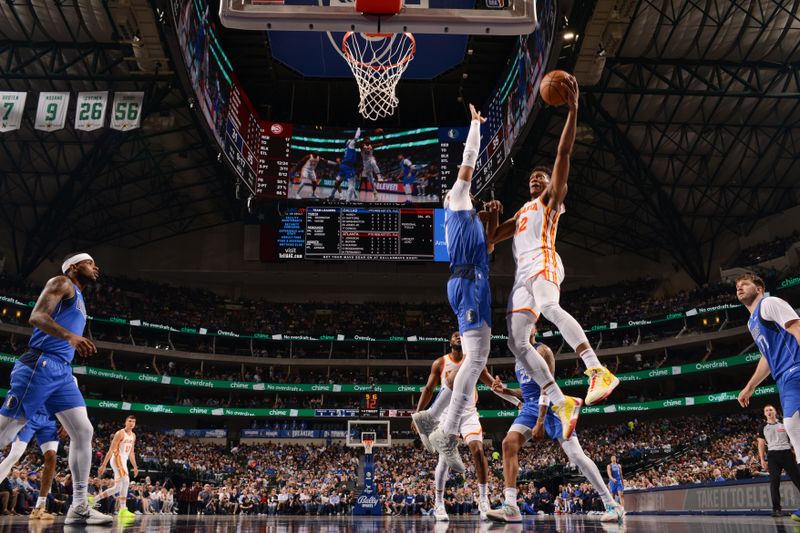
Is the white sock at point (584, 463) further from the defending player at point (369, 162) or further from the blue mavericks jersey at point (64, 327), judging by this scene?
the defending player at point (369, 162)

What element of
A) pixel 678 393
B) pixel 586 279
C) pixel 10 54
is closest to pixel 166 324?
pixel 10 54

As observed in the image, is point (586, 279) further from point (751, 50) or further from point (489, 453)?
point (751, 50)

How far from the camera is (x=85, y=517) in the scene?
5.71 meters

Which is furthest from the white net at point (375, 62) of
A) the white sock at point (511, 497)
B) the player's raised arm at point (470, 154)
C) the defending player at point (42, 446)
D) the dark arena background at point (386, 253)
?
the white sock at point (511, 497)

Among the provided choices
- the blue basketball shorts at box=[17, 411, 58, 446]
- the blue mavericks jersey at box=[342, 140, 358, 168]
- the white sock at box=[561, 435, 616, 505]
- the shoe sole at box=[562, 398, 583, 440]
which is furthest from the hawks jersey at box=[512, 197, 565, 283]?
the blue mavericks jersey at box=[342, 140, 358, 168]

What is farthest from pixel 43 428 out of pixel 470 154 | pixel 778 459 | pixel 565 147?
pixel 778 459

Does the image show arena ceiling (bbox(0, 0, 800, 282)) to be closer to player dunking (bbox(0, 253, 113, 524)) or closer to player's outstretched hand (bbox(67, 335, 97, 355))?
player dunking (bbox(0, 253, 113, 524))

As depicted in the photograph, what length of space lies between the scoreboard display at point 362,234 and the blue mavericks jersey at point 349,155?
6.22ft

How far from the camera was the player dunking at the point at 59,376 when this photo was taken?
17.2ft

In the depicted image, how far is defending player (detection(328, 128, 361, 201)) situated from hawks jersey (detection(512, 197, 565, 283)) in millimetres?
20526

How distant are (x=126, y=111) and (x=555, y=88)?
18.1 m

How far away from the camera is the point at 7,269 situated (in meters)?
33.4

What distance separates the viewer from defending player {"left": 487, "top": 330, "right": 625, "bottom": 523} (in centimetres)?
576

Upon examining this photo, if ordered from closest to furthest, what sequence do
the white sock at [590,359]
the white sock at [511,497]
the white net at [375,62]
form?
the white sock at [590,359]
the white sock at [511,497]
the white net at [375,62]
